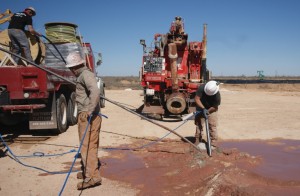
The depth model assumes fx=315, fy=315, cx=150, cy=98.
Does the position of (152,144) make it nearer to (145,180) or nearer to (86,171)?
(145,180)

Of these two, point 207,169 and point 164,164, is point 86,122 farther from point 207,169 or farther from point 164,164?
point 207,169

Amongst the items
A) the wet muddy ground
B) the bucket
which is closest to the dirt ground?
the wet muddy ground

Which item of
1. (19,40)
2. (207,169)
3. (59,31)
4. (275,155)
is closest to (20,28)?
(19,40)

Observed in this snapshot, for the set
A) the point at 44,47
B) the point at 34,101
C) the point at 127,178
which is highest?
the point at 44,47

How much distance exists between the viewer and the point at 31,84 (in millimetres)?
7574

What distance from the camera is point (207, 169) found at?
562 centimetres

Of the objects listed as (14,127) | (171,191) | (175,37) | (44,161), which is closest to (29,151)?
(44,161)

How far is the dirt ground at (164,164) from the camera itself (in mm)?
4930

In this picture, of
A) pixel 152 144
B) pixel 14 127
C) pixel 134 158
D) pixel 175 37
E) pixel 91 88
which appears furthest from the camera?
pixel 175 37

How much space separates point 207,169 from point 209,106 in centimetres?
185

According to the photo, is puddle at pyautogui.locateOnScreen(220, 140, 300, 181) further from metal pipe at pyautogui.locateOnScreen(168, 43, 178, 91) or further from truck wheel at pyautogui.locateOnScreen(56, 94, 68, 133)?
truck wheel at pyautogui.locateOnScreen(56, 94, 68, 133)

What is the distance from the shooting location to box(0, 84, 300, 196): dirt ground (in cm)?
493

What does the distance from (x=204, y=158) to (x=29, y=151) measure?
13.0ft

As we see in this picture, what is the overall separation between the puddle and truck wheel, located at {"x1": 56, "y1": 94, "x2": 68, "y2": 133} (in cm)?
439
